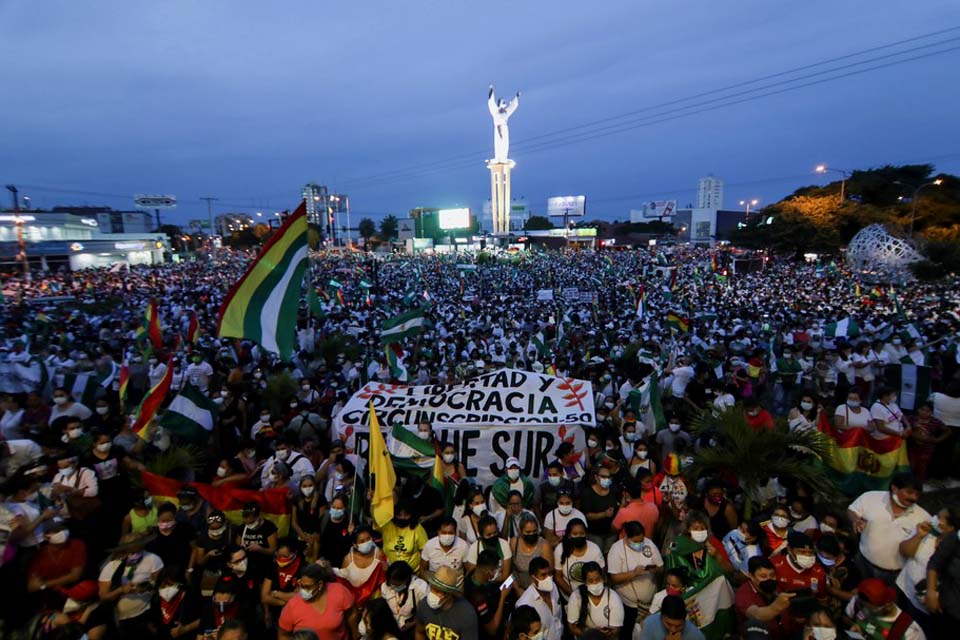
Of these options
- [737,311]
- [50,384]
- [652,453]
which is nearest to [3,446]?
[50,384]

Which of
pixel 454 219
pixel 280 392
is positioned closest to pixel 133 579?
pixel 280 392

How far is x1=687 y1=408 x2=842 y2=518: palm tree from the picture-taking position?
5301 millimetres

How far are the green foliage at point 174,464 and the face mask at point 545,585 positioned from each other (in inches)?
183

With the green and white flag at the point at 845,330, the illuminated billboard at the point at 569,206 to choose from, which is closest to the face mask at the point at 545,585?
the green and white flag at the point at 845,330

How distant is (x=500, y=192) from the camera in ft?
300

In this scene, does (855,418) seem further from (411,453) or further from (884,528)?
(411,453)

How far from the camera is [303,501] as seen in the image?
5406 millimetres

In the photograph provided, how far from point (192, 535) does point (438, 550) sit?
7.92ft

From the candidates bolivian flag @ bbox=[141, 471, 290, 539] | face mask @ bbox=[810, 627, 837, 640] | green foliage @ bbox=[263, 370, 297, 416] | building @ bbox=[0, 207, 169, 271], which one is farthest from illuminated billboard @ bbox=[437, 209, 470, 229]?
face mask @ bbox=[810, 627, 837, 640]

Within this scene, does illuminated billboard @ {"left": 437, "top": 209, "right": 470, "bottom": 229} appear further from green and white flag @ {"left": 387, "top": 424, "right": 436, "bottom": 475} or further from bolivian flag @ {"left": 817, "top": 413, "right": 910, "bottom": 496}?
bolivian flag @ {"left": 817, "top": 413, "right": 910, "bottom": 496}

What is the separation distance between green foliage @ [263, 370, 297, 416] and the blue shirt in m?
7.04

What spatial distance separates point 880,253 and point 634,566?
38.1 m

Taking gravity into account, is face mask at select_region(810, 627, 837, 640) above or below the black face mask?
above

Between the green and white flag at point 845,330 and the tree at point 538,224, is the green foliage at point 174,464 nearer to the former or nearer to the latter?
the green and white flag at point 845,330
